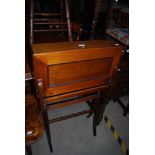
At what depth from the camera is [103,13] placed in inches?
74.0

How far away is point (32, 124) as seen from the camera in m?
1.20

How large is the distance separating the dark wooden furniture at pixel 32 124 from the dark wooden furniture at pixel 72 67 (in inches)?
3.1

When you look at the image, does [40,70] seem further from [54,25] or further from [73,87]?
[54,25]

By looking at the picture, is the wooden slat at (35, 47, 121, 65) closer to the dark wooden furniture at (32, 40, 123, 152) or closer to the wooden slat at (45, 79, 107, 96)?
the dark wooden furniture at (32, 40, 123, 152)

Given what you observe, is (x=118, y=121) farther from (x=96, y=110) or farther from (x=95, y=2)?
(x=95, y=2)

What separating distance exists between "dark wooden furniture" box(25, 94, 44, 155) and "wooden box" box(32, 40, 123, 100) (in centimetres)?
35

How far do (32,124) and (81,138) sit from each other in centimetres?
84

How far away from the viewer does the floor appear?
1.68 m

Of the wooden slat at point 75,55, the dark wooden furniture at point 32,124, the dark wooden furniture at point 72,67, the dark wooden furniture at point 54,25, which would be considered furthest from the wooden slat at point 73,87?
the dark wooden furniture at point 54,25

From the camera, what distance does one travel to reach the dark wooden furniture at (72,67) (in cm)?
83
